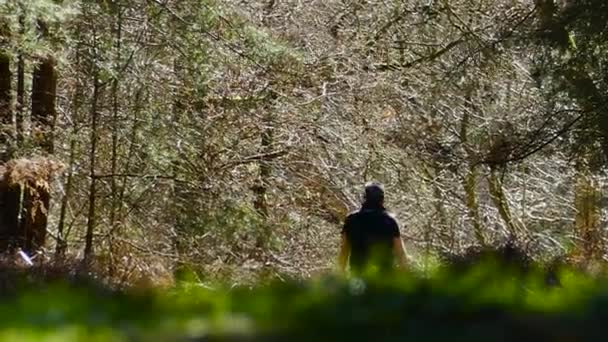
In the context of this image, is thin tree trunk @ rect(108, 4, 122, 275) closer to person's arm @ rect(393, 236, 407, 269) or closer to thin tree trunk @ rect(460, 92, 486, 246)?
thin tree trunk @ rect(460, 92, 486, 246)

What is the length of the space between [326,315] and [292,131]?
1701 cm

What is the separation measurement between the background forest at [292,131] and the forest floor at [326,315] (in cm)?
1263

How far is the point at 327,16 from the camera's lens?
68.3 ft

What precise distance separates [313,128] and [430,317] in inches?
656

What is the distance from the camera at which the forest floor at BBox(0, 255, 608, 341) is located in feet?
8.74

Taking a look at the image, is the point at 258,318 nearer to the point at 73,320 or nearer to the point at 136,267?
the point at 73,320

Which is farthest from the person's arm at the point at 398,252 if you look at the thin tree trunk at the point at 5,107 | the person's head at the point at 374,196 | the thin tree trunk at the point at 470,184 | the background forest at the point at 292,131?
the thin tree trunk at the point at 470,184

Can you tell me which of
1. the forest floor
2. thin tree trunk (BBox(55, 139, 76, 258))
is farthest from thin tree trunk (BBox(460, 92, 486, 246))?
the forest floor

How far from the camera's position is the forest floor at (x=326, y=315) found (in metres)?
2.66

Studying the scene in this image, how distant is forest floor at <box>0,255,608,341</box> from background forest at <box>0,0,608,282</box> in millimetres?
12633

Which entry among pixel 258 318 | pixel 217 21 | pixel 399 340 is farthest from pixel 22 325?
pixel 217 21

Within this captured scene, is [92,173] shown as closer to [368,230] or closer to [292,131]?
[292,131]

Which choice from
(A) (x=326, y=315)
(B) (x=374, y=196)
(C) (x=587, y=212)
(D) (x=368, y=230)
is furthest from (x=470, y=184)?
(A) (x=326, y=315)

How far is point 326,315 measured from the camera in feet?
9.25
